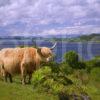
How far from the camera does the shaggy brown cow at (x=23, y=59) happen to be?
18312mm

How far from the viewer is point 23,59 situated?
19.2m

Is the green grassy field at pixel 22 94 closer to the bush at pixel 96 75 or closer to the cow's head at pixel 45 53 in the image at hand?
the cow's head at pixel 45 53

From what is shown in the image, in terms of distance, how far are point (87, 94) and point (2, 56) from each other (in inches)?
389

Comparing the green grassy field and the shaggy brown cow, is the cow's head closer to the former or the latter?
the shaggy brown cow

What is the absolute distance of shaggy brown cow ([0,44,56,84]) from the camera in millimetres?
18312

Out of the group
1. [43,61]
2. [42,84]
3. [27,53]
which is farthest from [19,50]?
[42,84]

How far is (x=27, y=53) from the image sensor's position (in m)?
19.0

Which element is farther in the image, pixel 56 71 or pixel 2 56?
pixel 2 56

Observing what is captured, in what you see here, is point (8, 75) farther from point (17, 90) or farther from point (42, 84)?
point (42, 84)

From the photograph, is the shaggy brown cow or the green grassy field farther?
the shaggy brown cow

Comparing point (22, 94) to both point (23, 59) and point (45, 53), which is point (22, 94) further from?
point (23, 59)

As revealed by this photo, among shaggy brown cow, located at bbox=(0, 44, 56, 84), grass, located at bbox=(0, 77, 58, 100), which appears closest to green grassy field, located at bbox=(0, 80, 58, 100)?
grass, located at bbox=(0, 77, 58, 100)

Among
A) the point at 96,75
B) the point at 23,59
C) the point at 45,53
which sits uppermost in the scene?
the point at 45,53

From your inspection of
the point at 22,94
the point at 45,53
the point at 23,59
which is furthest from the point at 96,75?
the point at 22,94
